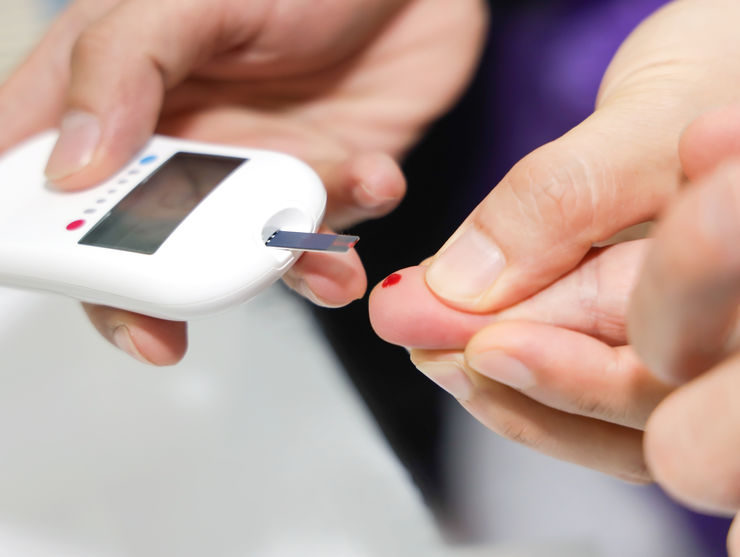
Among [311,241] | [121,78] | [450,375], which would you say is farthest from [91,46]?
[450,375]

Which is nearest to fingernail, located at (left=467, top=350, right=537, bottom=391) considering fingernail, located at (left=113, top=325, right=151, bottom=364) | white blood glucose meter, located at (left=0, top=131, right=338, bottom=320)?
white blood glucose meter, located at (left=0, top=131, right=338, bottom=320)

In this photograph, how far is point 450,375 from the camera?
0.40 meters

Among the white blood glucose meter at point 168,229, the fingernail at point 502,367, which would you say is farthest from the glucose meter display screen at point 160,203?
the fingernail at point 502,367

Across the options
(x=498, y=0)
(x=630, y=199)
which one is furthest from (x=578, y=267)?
(x=498, y=0)

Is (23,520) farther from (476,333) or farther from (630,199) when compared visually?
(630,199)

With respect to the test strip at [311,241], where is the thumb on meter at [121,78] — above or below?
above

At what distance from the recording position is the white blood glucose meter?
40 centimetres

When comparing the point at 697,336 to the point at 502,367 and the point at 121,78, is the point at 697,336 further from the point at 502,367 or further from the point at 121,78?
the point at 121,78

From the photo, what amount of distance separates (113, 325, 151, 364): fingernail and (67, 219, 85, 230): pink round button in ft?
0.26

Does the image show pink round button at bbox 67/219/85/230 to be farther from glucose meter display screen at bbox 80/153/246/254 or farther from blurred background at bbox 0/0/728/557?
blurred background at bbox 0/0/728/557

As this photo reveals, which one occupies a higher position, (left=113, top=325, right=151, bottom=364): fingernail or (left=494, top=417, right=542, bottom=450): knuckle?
(left=113, top=325, right=151, bottom=364): fingernail

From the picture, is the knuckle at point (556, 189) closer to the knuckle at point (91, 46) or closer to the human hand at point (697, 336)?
the human hand at point (697, 336)

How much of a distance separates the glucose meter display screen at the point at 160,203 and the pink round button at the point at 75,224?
15 mm

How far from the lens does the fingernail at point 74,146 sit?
52 cm
